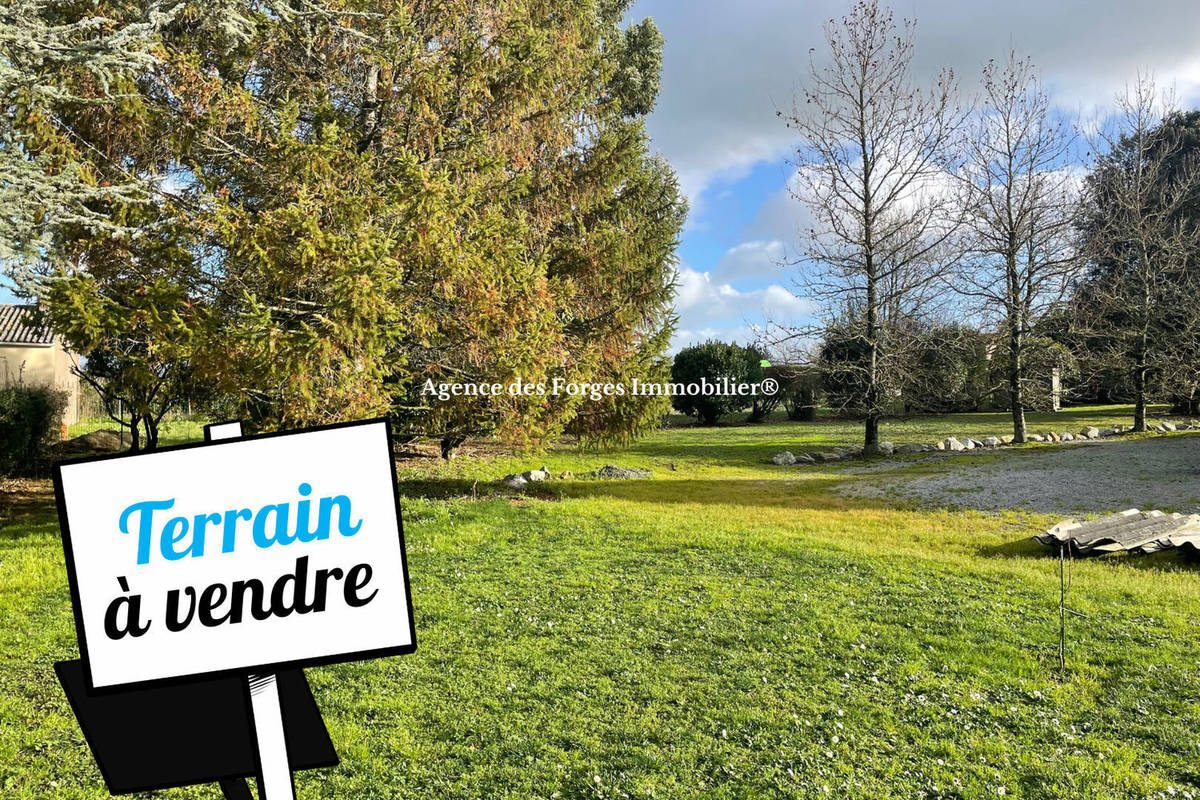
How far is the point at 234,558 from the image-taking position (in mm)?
1217

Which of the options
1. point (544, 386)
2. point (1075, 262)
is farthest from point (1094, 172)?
point (544, 386)

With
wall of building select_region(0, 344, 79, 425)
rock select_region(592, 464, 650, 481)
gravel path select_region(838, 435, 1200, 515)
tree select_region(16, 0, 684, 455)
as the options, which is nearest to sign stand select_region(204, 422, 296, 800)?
tree select_region(16, 0, 684, 455)

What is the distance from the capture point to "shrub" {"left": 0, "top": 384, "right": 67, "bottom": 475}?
13.6m

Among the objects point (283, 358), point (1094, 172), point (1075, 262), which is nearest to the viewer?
point (283, 358)

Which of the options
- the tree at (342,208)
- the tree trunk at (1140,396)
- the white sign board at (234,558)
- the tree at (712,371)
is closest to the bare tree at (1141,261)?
the tree trunk at (1140,396)

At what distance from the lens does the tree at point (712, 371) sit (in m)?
30.8

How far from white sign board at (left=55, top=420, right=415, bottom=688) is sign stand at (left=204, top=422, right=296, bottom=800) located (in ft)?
0.11

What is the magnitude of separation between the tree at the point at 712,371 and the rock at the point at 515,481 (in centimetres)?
1638

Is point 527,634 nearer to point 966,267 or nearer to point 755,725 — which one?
point 755,725

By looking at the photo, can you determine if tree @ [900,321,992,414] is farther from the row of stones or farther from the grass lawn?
the grass lawn

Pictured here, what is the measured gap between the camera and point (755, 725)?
452cm

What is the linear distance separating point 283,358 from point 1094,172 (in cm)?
3201

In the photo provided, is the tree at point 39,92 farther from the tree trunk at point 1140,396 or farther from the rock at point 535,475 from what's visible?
the tree trunk at point 1140,396

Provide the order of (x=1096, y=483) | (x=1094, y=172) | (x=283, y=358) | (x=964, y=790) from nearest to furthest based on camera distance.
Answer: (x=964, y=790), (x=283, y=358), (x=1096, y=483), (x=1094, y=172)
